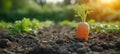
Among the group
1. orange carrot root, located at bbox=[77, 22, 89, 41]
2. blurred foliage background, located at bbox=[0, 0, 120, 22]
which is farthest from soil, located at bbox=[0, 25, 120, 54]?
blurred foliage background, located at bbox=[0, 0, 120, 22]

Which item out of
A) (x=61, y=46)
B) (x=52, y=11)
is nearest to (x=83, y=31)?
(x=61, y=46)

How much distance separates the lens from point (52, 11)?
1748 cm

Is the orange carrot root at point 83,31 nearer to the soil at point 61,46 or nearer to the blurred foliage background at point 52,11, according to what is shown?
the soil at point 61,46

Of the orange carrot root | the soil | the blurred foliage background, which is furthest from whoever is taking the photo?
the blurred foliage background

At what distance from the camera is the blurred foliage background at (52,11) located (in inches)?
474

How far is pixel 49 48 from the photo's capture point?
16.4ft

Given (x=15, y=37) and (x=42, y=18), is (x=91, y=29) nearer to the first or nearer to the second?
(x=15, y=37)

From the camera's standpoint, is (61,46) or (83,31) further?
(83,31)

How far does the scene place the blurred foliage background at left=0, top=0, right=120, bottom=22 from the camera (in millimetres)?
12050

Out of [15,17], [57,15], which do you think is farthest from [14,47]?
[57,15]

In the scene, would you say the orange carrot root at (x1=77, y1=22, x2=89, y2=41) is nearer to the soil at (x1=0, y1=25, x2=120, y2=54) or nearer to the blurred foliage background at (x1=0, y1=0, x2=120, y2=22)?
the soil at (x1=0, y1=25, x2=120, y2=54)

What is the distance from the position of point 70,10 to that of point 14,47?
33.6 feet

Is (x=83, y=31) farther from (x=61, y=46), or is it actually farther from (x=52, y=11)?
(x=52, y=11)

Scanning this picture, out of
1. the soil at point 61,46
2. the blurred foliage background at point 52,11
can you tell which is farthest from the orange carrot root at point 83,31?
the blurred foliage background at point 52,11
